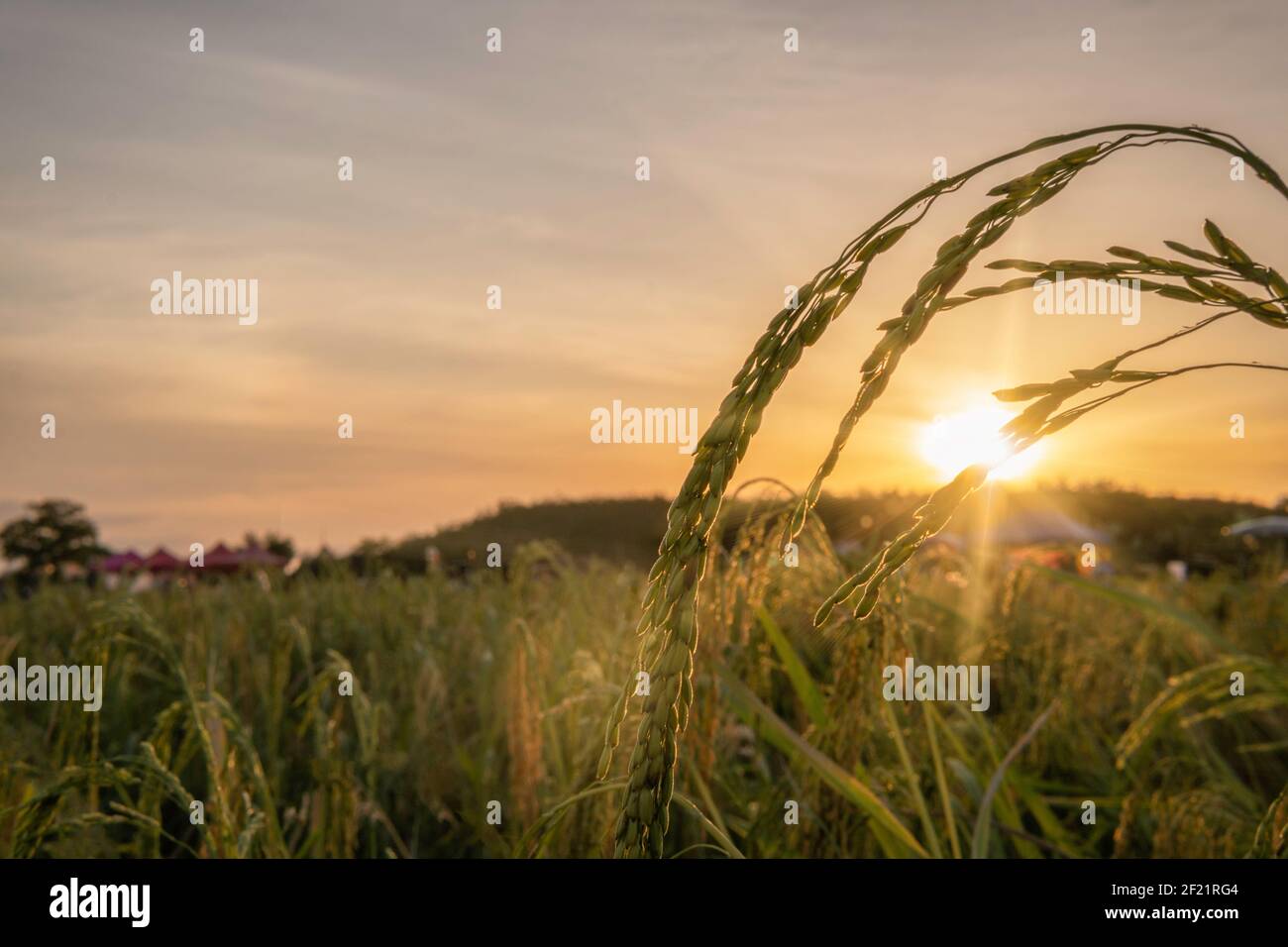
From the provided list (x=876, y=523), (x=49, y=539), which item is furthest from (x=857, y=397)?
(x=49, y=539)

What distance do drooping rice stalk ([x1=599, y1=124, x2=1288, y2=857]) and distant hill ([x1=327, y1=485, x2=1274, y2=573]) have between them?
1771 millimetres

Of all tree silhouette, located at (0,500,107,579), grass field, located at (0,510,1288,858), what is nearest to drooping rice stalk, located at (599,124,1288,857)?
grass field, located at (0,510,1288,858)

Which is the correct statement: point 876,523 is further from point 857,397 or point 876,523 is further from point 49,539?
Answer: point 49,539

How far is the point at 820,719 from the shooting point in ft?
8.02

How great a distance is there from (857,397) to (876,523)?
4712mm

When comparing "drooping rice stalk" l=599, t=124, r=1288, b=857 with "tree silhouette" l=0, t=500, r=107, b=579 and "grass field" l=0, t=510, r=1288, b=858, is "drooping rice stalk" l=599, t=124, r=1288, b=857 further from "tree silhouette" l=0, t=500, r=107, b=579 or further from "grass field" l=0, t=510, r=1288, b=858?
"tree silhouette" l=0, t=500, r=107, b=579

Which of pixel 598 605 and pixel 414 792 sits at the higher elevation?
pixel 598 605

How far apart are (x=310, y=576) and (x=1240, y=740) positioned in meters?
6.56

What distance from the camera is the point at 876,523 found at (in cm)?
543

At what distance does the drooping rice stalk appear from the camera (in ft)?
2.44

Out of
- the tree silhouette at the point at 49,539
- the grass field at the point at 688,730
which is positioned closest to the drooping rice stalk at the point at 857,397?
the grass field at the point at 688,730
